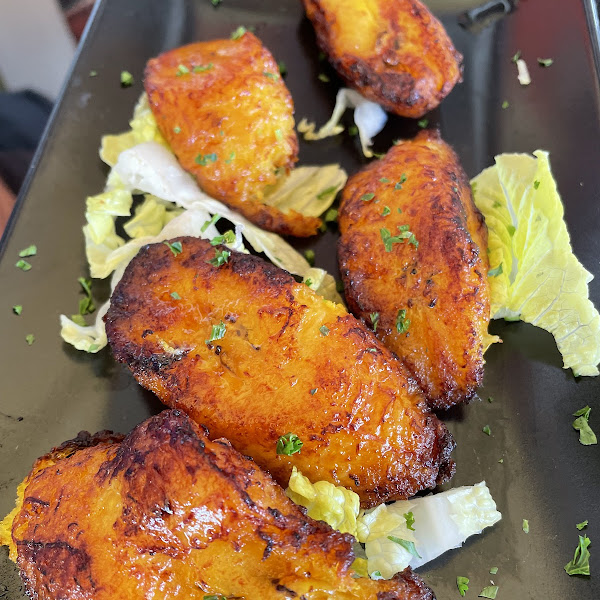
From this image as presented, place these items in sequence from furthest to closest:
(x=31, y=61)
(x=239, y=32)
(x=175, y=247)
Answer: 1. (x=31, y=61)
2. (x=239, y=32)
3. (x=175, y=247)

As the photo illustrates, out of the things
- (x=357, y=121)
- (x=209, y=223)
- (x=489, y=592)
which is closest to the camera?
(x=489, y=592)

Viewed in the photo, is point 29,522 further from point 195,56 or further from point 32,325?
point 195,56

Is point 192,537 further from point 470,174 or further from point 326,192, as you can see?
point 470,174

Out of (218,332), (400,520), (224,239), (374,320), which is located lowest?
(400,520)

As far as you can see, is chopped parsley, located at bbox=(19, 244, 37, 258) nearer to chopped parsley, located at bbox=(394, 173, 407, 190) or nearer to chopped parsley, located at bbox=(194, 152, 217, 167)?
chopped parsley, located at bbox=(194, 152, 217, 167)

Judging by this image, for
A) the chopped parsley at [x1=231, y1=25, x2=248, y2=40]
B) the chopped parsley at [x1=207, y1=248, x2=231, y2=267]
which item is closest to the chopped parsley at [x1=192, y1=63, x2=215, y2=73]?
the chopped parsley at [x1=231, y1=25, x2=248, y2=40]

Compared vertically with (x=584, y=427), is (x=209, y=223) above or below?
above

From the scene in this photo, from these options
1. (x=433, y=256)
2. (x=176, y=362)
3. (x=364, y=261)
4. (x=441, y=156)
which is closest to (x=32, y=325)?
(x=176, y=362)

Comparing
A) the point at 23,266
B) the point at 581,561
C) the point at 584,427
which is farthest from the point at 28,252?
the point at 581,561
